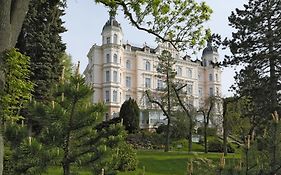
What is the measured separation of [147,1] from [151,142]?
2833cm

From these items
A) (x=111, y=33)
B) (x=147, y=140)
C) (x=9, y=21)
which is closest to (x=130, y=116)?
(x=147, y=140)

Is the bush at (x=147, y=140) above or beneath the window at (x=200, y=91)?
beneath

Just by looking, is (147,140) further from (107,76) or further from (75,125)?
(75,125)

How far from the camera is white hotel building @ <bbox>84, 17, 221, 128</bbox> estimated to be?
5938 centimetres

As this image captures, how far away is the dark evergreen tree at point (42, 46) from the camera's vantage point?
18.9 meters

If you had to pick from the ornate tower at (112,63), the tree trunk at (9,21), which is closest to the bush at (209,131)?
the ornate tower at (112,63)

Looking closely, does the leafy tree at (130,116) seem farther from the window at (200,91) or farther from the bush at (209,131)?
the window at (200,91)

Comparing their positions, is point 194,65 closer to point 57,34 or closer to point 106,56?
point 106,56

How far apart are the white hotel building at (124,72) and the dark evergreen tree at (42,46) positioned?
34.2 m

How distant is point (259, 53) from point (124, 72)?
43.1 m

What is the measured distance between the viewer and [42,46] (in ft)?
63.5

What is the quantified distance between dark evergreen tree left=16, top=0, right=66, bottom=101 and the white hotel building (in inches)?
1346

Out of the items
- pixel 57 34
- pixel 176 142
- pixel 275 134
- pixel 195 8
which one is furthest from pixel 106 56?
pixel 275 134

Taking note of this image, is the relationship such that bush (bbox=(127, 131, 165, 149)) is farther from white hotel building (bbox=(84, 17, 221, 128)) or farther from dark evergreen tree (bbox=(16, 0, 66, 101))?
white hotel building (bbox=(84, 17, 221, 128))
